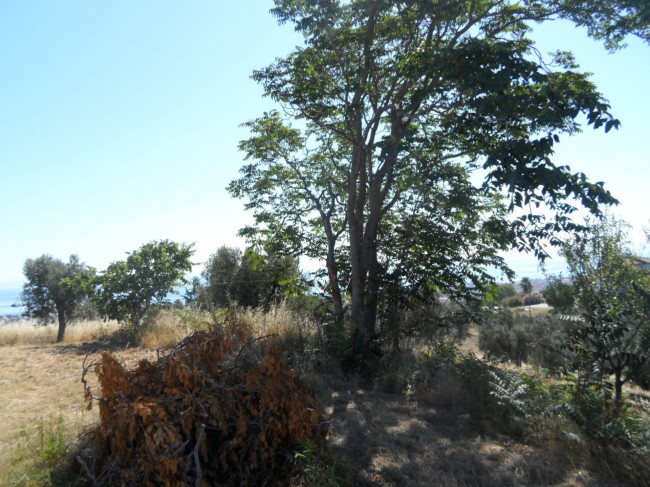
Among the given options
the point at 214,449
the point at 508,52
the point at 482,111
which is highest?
the point at 508,52

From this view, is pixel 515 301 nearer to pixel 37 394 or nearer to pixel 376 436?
pixel 376 436

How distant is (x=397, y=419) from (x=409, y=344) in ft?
10.9

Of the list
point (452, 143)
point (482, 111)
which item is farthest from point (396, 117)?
point (482, 111)

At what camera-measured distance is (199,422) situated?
11.8 feet

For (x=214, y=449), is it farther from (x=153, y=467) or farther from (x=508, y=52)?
(x=508, y=52)

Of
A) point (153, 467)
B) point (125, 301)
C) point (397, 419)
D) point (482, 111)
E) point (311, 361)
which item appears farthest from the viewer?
point (125, 301)

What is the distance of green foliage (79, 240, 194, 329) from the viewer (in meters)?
11.6

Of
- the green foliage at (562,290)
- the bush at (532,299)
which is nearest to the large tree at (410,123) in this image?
the green foliage at (562,290)

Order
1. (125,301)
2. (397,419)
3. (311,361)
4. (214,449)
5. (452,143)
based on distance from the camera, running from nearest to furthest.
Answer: (214,449), (397,419), (311,361), (452,143), (125,301)

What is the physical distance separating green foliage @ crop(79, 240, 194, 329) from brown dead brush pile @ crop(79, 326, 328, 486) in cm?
818

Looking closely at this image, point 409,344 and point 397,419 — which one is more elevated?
point 409,344

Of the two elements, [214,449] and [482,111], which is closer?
[214,449]

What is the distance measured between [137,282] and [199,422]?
30.0ft

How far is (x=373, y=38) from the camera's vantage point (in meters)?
8.99
